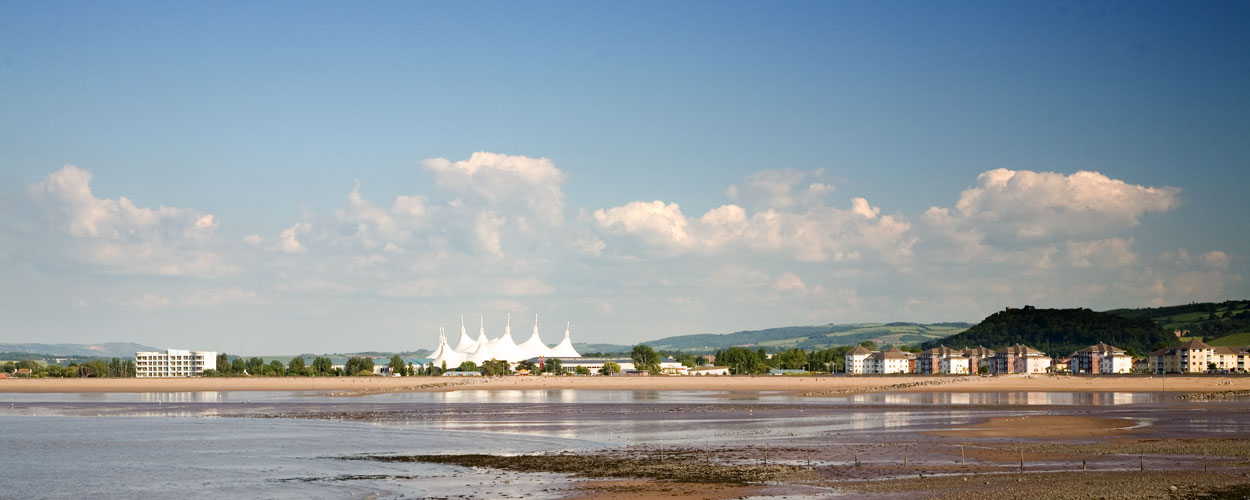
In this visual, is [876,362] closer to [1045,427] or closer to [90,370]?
[90,370]

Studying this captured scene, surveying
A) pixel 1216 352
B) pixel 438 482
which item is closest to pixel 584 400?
pixel 438 482

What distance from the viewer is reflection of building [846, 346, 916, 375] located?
174875 mm

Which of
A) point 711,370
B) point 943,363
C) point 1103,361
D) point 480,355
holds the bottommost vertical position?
point 711,370

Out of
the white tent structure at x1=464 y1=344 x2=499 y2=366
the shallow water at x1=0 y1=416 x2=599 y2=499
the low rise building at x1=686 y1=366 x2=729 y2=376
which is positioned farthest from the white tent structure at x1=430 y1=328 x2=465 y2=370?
the shallow water at x1=0 y1=416 x2=599 y2=499

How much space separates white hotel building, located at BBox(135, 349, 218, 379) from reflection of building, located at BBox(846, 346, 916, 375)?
10432 cm

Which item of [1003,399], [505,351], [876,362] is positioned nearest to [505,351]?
[505,351]

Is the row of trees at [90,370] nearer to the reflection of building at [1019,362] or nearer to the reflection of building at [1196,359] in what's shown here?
the reflection of building at [1019,362]

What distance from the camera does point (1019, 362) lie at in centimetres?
17538

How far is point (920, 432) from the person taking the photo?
46.3 metres

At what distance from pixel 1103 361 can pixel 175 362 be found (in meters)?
148

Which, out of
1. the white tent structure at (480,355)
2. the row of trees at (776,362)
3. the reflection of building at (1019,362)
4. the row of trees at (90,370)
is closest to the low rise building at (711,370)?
the row of trees at (776,362)

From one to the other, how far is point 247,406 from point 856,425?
43352mm

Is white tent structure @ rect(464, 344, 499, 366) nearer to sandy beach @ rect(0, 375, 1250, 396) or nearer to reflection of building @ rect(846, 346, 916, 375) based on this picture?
sandy beach @ rect(0, 375, 1250, 396)

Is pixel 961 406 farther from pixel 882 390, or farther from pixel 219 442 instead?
pixel 219 442
